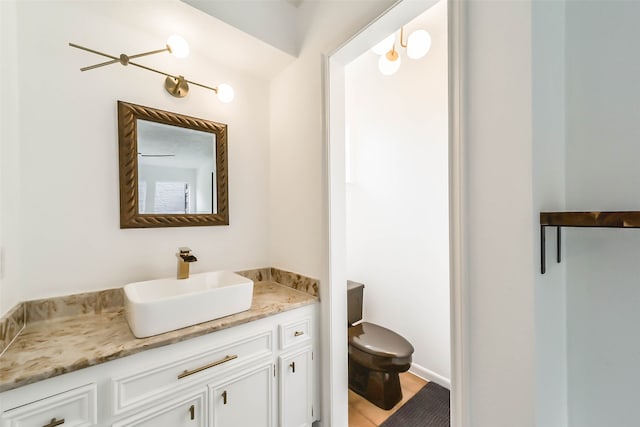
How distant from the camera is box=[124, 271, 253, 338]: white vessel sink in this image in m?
0.89

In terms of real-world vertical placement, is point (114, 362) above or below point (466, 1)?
below

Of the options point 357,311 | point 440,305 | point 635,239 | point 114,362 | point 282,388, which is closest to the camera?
point 635,239

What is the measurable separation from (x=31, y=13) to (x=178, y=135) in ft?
2.22

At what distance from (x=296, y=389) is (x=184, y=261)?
34.0 inches

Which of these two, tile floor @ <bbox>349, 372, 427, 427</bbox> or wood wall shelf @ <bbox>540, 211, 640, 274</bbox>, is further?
tile floor @ <bbox>349, 372, 427, 427</bbox>

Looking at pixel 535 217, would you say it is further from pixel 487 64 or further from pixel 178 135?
pixel 178 135

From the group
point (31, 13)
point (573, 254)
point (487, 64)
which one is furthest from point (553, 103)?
point (31, 13)

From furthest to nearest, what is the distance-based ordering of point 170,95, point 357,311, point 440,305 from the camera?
point 357,311, point 440,305, point 170,95

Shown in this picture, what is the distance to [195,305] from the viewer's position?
3.25ft

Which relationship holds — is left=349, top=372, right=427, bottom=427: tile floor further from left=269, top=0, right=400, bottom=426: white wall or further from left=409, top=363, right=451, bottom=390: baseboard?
left=269, top=0, right=400, bottom=426: white wall

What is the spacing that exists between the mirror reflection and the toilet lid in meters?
1.25

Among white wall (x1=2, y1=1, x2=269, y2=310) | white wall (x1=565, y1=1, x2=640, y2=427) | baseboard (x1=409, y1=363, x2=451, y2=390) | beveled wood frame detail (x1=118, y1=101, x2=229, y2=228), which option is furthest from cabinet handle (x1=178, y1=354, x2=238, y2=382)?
baseboard (x1=409, y1=363, x2=451, y2=390)

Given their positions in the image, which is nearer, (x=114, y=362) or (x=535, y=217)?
(x=535, y=217)

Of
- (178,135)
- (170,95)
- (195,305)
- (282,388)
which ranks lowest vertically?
(282,388)
